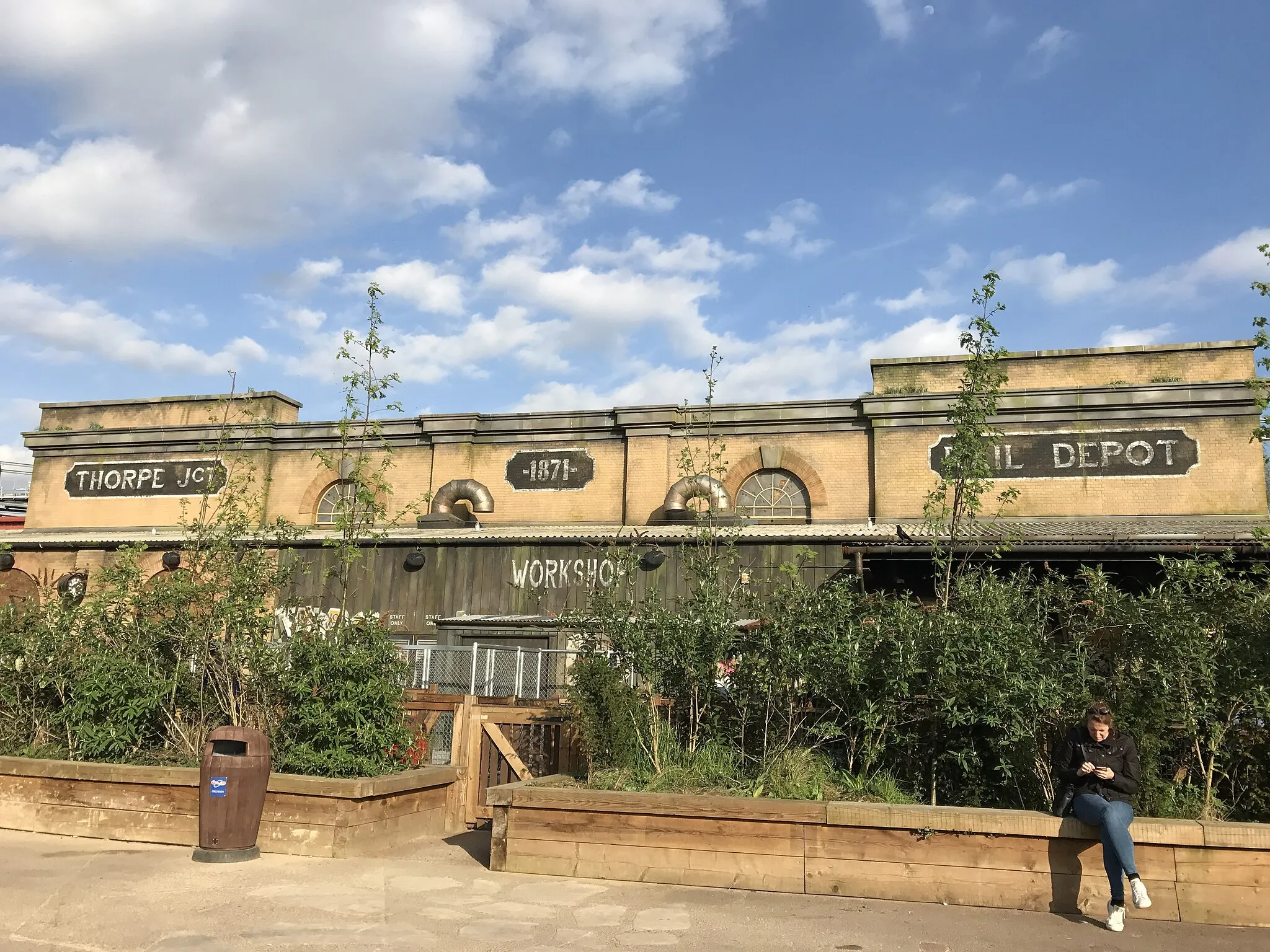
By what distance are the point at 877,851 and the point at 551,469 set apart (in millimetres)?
20190

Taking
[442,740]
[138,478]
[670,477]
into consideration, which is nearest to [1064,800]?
[442,740]

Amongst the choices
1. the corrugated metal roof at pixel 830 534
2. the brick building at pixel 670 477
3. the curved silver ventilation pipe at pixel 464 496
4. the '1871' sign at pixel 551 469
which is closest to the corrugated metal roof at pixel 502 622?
the brick building at pixel 670 477

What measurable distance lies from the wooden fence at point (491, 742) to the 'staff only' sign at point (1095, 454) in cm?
1420

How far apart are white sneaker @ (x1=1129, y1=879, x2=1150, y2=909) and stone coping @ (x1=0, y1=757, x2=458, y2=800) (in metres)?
5.55

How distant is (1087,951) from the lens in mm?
5461

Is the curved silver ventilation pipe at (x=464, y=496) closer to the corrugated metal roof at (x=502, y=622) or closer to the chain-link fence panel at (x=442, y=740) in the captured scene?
the corrugated metal roof at (x=502, y=622)

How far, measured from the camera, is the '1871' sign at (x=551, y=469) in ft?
85.1

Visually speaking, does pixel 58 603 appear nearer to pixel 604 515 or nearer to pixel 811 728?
pixel 811 728

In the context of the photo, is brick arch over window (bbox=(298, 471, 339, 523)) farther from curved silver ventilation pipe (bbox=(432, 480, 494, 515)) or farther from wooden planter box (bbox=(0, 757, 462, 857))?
wooden planter box (bbox=(0, 757, 462, 857))

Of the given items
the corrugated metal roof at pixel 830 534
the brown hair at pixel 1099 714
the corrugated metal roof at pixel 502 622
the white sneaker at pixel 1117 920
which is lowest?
the white sneaker at pixel 1117 920

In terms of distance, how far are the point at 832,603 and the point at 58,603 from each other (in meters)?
8.45

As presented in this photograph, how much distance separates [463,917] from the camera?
609cm

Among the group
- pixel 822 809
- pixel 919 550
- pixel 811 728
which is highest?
pixel 919 550

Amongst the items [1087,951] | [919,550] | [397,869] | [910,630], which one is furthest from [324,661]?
[919,550]
